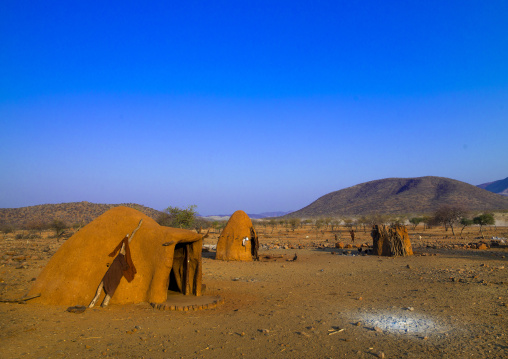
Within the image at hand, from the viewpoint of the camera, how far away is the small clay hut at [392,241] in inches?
761

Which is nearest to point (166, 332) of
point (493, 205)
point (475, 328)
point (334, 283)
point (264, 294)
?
point (264, 294)

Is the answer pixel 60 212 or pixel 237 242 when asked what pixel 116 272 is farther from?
pixel 60 212

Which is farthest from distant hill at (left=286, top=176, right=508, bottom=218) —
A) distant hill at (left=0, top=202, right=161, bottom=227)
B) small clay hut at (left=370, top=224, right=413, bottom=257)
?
small clay hut at (left=370, top=224, right=413, bottom=257)

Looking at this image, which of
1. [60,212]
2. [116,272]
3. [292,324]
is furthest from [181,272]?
[60,212]

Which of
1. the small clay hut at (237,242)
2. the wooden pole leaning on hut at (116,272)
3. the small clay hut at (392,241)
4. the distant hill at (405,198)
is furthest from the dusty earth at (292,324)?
the distant hill at (405,198)

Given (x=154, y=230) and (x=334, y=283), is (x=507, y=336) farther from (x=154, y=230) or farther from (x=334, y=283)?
(x=154, y=230)

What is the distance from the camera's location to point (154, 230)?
9.22m

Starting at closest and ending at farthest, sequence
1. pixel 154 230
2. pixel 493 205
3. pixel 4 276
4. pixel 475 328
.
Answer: pixel 475 328
pixel 154 230
pixel 4 276
pixel 493 205

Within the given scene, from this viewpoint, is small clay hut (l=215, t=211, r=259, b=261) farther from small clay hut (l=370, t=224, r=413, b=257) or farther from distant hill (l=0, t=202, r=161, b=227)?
distant hill (l=0, t=202, r=161, b=227)

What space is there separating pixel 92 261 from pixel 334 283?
787 cm

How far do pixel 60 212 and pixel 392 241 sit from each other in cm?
6218

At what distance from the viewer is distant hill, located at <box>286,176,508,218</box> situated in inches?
3049

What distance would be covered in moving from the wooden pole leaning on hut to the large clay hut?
0.14 m

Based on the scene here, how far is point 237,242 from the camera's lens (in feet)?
61.5
